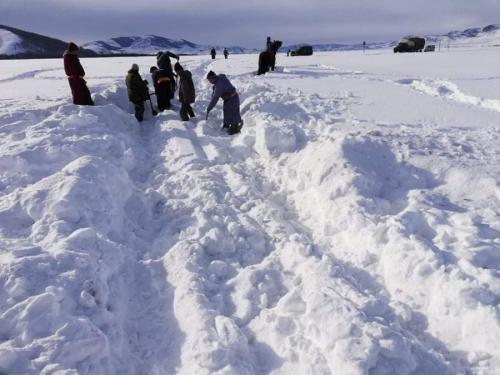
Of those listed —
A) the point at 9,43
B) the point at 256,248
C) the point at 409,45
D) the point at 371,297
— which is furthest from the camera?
the point at 9,43

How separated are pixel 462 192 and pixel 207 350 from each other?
3882mm

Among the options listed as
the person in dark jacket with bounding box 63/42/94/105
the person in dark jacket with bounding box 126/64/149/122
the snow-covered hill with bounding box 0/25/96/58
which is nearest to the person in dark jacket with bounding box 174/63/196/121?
the person in dark jacket with bounding box 126/64/149/122

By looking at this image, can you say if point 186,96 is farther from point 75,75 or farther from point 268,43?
point 268,43

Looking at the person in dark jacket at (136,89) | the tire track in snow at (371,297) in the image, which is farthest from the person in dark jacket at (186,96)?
the tire track in snow at (371,297)

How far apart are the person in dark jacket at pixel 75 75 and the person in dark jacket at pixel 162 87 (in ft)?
6.08

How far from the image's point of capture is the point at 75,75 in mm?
8211

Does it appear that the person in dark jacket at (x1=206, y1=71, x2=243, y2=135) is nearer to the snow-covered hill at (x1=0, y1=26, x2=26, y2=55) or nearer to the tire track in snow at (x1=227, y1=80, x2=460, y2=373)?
the tire track in snow at (x1=227, y1=80, x2=460, y2=373)

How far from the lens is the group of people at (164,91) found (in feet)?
26.9

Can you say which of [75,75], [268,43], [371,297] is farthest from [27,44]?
[371,297]

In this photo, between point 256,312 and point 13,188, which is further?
point 13,188

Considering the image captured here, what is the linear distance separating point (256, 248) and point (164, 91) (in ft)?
22.0

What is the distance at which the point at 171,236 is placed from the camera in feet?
14.6

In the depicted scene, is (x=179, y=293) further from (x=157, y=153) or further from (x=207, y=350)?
(x=157, y=153)

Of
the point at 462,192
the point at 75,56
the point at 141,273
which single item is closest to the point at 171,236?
the point at 141,273
